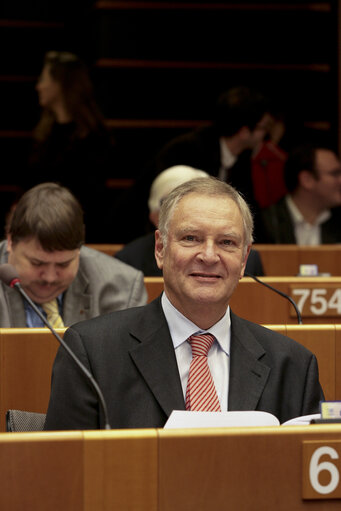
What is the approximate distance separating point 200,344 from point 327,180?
12.0 feet

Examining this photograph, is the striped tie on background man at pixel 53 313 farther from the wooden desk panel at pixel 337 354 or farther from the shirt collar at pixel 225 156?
the shirt collar at pixel 225 156

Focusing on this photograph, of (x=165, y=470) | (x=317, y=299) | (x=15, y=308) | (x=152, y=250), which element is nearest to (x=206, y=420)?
(x=165, y=470)

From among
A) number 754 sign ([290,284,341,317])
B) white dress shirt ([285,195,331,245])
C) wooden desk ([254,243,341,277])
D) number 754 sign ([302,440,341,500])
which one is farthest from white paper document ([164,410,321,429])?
white dress shirt ([285,195,331,245])

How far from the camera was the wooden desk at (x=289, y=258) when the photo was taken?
4.87 m

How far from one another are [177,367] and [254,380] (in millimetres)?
188

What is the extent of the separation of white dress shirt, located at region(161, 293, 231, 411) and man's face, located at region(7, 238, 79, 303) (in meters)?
0.89

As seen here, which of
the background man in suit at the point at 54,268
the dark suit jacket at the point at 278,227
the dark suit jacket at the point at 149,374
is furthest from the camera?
the dark suit jacket at the point at 278,227

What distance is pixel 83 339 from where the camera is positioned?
219 centimetres

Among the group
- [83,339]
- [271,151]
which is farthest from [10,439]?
[271,151]

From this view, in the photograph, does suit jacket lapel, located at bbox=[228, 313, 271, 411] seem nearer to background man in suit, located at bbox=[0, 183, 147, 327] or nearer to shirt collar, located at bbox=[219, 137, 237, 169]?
background man in suit, located at bbox=[0, 183, 147, 327]

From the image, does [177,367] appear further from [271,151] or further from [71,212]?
[271,151]

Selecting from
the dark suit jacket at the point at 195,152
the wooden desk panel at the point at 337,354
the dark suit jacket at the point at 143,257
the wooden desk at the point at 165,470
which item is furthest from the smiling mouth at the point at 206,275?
the dark suit jacket at the point at 195,152

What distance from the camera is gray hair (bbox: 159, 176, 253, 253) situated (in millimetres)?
2277

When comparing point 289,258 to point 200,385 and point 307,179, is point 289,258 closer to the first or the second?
point 307,179
